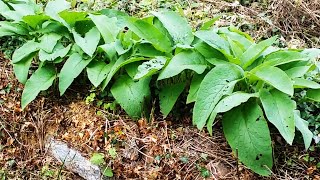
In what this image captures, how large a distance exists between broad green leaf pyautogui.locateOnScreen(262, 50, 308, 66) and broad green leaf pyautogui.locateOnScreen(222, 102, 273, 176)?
27 centimetres

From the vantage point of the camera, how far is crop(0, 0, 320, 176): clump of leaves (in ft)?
8.33

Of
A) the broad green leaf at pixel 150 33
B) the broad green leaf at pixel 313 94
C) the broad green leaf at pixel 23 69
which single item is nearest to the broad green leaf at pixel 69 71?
the broad green leaf at pixel 23 69

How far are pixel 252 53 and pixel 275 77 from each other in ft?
0.92

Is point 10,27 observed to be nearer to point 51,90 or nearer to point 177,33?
point 51,90

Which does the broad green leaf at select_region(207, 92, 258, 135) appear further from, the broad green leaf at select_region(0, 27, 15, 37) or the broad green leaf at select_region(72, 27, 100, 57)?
the broad green leaf at select_region(0, 27, 15, 37)

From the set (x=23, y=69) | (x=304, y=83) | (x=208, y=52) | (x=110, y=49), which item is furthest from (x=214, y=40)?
(x=23, y=69)

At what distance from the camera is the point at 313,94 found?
273 cm

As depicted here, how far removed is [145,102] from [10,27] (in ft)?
4.07

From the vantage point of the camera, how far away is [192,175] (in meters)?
2.65

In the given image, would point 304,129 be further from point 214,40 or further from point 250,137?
point 214,40

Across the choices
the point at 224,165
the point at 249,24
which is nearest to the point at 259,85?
the point at 224,165

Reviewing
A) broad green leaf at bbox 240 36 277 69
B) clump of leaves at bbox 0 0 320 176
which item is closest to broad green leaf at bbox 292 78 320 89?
clump of leaves at bbox 0 0 320 176

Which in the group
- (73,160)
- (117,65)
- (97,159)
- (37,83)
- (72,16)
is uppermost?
(72,16)

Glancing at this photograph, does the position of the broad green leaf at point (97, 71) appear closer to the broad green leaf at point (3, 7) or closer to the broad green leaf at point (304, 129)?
the broad green leaf at point (3, 7)
